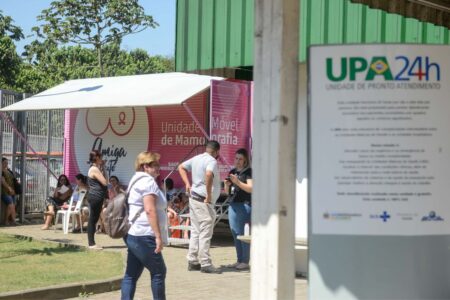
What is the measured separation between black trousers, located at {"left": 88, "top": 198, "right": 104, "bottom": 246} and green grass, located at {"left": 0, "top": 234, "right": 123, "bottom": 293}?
266 millimetres

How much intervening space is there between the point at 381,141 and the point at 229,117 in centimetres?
964

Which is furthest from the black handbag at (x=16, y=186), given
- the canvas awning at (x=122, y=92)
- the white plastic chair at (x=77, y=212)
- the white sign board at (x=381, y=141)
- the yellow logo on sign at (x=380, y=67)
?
the yellow logo on sign at (x=380, y=67)

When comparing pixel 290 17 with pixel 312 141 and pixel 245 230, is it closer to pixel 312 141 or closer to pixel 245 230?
pixel 312 141

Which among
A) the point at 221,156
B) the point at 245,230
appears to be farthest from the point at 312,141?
the point at 221,156

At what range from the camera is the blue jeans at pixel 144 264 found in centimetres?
713

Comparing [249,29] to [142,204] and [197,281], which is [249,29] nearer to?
[197,281]

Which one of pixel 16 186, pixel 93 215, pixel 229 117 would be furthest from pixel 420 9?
pixel 16 186

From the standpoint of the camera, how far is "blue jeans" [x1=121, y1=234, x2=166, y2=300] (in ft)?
23.4

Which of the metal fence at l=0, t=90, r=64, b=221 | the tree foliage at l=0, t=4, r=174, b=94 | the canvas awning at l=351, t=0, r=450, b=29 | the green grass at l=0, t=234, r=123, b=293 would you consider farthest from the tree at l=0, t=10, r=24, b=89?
the canvas awning at l=351, t=0, r=450, b=29

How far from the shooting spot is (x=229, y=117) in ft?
46.8

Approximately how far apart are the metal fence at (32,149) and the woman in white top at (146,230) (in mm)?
10917

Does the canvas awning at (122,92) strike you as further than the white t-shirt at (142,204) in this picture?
Yes

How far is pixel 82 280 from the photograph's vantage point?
380 inches

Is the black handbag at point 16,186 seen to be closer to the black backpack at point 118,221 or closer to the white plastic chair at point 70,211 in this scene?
the white plastic chair at point 70,211
